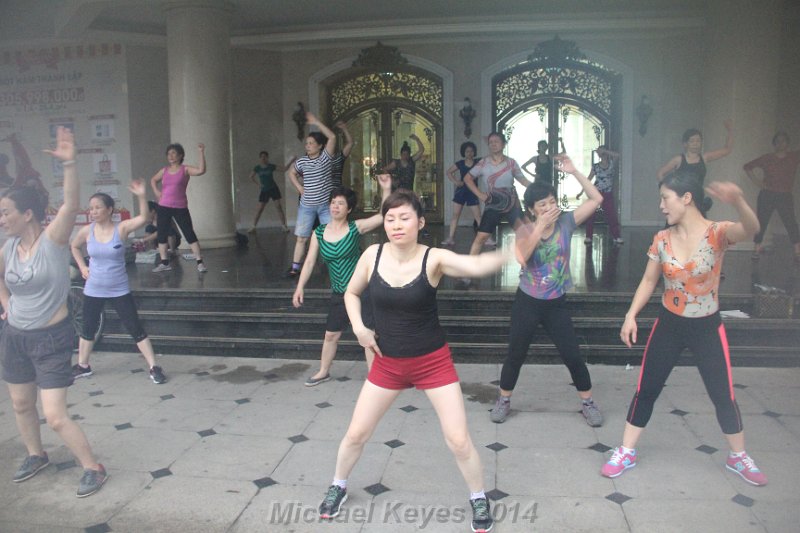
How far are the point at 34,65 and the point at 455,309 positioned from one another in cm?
1122

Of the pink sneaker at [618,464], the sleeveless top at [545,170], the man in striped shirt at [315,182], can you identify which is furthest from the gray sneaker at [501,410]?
the sleeveless top at [545,170]

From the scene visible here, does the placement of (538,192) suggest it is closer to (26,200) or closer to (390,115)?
(26,200)

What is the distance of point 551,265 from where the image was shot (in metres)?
4.65

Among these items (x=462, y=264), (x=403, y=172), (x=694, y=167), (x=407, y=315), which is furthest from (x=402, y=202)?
(x=403, y=172)

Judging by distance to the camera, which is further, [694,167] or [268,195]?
[268,195]

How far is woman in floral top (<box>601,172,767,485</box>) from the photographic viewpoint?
12.5ft

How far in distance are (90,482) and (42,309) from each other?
3.42ft

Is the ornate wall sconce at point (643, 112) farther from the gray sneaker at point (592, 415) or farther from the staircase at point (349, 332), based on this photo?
the gray sneaker at point (592, 415)

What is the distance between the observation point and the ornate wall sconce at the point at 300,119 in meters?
14.8

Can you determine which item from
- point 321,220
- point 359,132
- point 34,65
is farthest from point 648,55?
point 34,65

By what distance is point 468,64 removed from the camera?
47.1 ft

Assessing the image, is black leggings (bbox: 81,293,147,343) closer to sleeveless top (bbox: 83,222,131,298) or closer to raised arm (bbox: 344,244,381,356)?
sleeveless top (bbox: 83,222,131,298)

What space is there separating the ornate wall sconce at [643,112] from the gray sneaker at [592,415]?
10321 mm

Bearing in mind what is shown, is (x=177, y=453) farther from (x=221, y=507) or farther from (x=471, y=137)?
(x=471, y=137)
